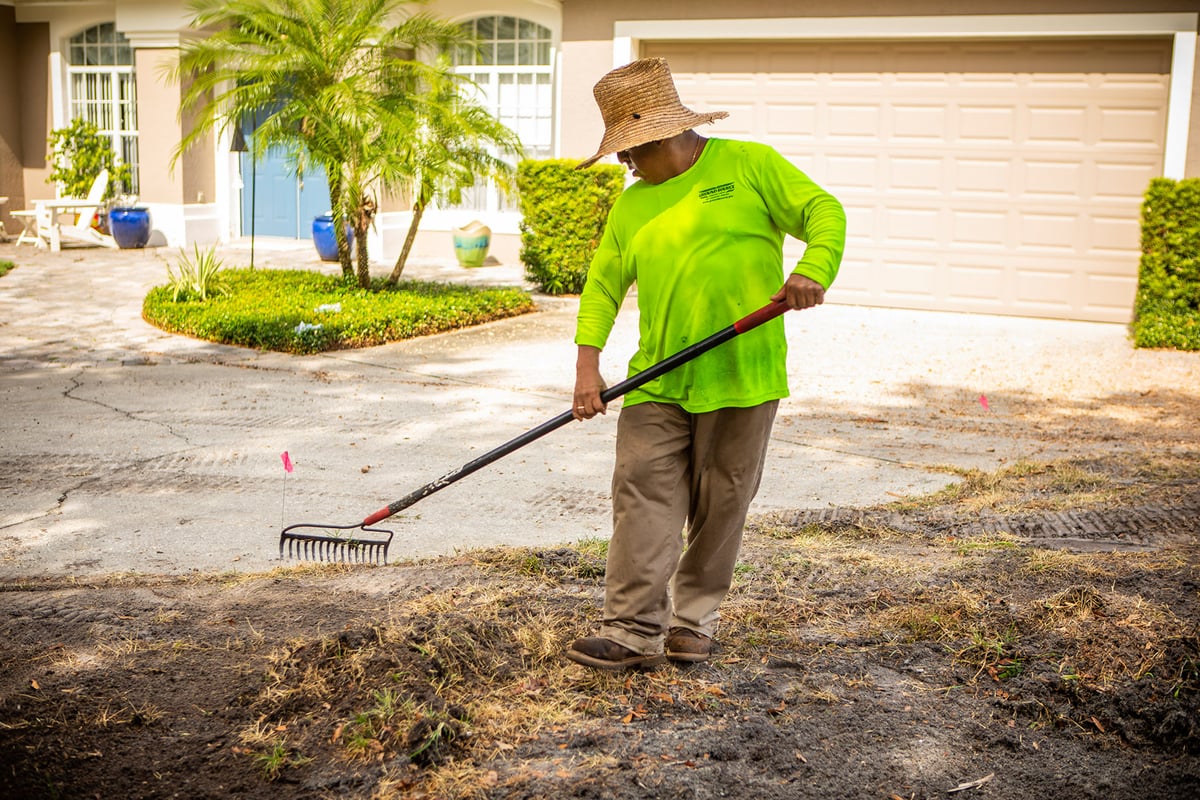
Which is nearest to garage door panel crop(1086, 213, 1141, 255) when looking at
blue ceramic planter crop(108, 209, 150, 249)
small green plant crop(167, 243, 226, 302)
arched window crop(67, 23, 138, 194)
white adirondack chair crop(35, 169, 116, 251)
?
small green plant crop(167, 243, 226, 302)

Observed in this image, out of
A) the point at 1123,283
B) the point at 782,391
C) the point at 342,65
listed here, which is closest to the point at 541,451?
the point at 782,391

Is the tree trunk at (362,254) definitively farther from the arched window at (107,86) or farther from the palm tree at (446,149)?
the arched window at (107,86)

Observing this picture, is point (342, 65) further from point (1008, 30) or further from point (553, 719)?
point (553, 719)

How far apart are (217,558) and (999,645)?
3.22m

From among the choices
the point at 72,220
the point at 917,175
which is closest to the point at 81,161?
the point at 72,220

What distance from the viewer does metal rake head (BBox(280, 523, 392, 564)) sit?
186 inches

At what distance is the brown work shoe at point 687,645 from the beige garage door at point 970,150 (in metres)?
10.2

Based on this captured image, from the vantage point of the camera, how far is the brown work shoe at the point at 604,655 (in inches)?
142

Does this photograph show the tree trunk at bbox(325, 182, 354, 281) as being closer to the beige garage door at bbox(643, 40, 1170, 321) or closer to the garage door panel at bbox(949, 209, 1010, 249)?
the beige garage door at bbox(643, 40, 1170, 321)

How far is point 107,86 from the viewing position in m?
19.1

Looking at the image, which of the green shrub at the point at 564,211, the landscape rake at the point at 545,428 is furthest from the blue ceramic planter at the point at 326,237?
the landscape rake at the point at 545,428

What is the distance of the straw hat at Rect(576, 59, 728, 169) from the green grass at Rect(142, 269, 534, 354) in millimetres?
6903

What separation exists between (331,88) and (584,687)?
369 inches

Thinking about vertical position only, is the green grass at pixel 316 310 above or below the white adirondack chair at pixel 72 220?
below
